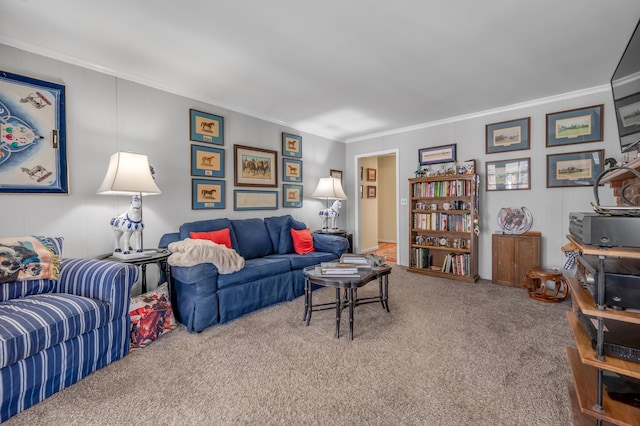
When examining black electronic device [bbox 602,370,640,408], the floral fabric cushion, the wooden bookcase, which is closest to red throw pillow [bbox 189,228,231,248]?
the floral fabric cushion

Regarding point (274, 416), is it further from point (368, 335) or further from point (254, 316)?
point (254, 316)

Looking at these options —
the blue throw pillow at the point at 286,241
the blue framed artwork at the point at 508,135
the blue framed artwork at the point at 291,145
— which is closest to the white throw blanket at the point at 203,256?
the blue throw pillow at the point at 286,241

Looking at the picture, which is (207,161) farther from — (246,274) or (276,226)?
(246,274)

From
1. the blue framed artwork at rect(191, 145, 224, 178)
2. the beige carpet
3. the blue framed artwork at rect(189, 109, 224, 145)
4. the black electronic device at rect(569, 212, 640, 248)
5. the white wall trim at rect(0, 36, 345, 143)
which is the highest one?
the white wall trim at rect(0, 36, 345, 143)

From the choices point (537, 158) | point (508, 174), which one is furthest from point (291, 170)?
point (537, 158)

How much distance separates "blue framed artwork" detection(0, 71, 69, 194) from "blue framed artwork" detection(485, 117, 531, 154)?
4848 mm

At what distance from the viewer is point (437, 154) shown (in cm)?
445

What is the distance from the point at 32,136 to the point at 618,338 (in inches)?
159

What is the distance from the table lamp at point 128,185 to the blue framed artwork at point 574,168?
4.47 m

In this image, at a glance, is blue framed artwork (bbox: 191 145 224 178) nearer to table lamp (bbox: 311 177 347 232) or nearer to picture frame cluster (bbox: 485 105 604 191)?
table lamp (bbox: 311 177 347 232)

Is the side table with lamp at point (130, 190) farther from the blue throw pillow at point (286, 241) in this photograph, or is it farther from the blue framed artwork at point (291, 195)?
the blue framed artwork at point (291, 195)

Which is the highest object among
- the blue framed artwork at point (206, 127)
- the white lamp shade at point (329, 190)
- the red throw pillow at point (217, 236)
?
the blue framed artwork at point (206, 127)

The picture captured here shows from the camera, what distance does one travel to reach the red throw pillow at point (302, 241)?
3719 mm

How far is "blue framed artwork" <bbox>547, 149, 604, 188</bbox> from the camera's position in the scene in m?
3.27
